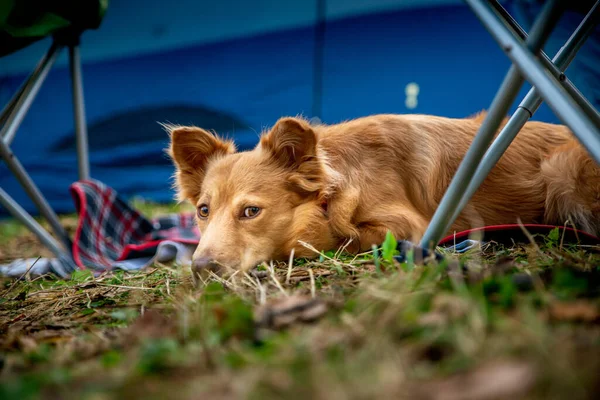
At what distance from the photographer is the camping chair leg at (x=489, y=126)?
117cm

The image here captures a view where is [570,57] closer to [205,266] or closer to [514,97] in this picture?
[514,97]

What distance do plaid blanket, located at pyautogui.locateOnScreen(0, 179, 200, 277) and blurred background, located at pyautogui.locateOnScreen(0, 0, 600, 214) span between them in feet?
5.51

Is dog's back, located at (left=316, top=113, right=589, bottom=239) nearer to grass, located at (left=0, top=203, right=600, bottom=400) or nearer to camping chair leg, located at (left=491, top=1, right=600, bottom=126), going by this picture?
camping chair leg, located at (left=491, top=1, right=600, bottom=126)

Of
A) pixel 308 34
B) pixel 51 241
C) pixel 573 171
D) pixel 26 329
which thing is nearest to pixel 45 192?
pixel 51 241

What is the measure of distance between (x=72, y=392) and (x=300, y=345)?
0.38 metres

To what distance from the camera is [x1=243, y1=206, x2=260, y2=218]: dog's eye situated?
2.04 metres

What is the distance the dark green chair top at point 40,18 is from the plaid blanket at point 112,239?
97 cm

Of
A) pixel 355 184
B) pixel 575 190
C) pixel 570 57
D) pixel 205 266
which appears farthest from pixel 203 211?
pixel 575 190

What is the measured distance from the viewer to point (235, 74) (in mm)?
4895

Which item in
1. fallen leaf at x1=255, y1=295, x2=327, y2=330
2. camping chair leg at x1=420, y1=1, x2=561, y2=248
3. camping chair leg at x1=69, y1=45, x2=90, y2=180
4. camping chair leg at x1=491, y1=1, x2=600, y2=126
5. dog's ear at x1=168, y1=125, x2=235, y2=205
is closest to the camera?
fallen leaf at x1=255, y1=295, x2=327, y2=330

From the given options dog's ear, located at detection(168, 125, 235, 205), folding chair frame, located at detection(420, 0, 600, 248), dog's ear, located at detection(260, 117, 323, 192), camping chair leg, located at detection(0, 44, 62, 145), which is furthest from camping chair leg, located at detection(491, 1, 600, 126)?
camping chair leg, located at detection(0, 44, 62, 145)

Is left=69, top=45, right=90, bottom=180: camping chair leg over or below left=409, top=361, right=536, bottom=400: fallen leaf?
over

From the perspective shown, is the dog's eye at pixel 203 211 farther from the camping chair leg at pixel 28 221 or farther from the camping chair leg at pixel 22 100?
the camping chair leg at pixel 22 100

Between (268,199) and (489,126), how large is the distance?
3.46ft
